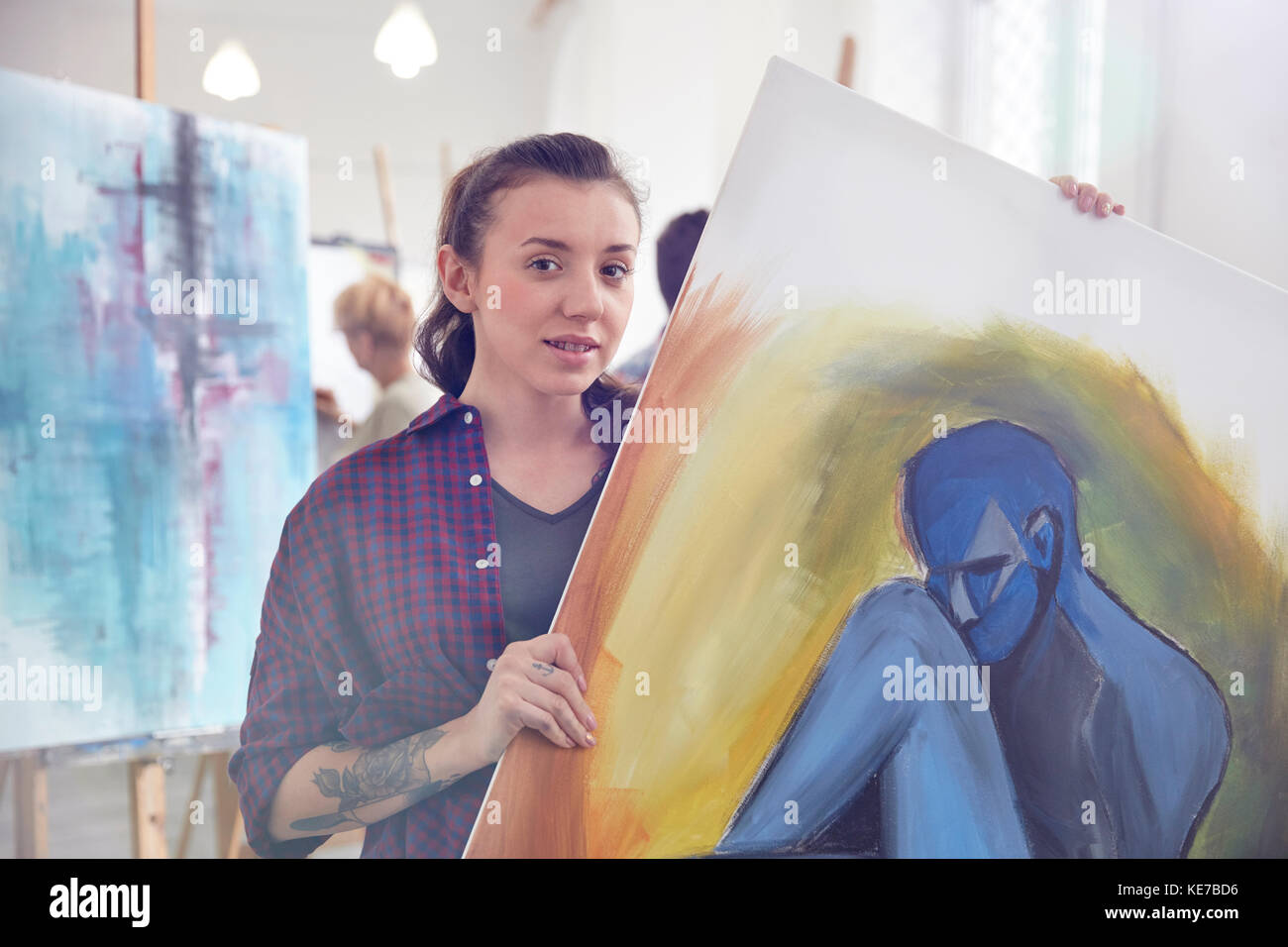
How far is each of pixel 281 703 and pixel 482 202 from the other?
30.8 inches

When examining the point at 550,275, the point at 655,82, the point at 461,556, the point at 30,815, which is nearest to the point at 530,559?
the point at 461,556

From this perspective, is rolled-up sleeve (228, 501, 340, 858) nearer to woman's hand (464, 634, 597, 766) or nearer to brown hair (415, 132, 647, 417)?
woman's hand (464, 634, 597, 766)

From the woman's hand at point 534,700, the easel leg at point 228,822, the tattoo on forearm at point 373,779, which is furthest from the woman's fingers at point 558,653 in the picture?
the easel leg at point 228,822

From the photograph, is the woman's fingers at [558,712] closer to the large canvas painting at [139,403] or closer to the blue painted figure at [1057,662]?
the blue painted figure at [1057,662]

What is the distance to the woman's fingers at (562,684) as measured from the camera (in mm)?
1410

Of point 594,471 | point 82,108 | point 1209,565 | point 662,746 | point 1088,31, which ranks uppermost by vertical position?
point 1088,31

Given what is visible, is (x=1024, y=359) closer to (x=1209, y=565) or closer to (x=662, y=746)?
(x=1209, y=565)

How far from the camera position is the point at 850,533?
1.52 metres

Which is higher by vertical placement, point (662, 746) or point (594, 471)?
point (594, 471)

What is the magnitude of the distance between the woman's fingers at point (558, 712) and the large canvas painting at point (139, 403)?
0.85 metres

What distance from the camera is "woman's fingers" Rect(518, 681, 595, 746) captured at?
4.60ft
